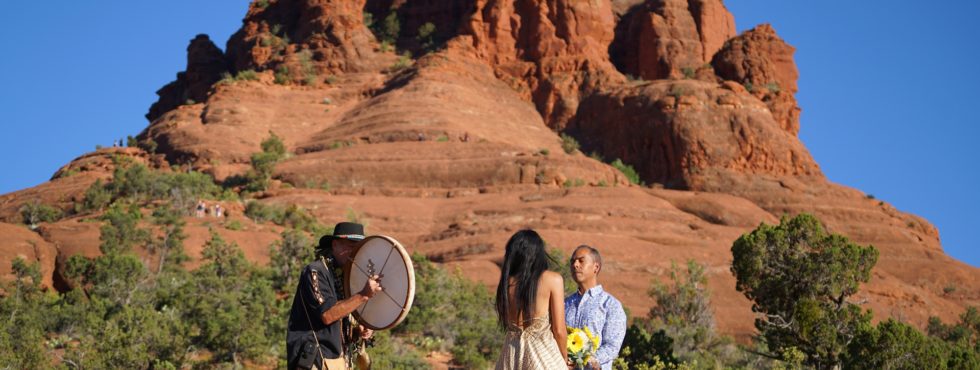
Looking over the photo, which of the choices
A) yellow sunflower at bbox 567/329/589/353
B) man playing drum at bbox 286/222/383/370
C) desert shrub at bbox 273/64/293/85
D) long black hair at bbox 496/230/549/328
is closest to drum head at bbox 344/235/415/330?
man playing drum at bbox 286/222/383/370

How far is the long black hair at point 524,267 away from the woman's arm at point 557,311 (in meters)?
0.11

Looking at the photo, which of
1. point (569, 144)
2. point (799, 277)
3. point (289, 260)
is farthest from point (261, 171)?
point (799, 277)

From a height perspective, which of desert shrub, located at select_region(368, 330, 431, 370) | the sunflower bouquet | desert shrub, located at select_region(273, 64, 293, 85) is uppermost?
desert shrub, located at select_region(273, 64, 293, 85)

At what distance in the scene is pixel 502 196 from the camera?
1841 inches

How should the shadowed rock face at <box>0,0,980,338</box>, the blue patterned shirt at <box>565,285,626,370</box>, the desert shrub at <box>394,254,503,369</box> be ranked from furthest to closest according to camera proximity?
the shadowed rock face at <box>0,0,980,338</box>
the desert shrub at <box>394,254,503,369</box>
the blue patterned shirt at <box>565,285,626,370</box>

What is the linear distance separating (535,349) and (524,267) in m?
0.57

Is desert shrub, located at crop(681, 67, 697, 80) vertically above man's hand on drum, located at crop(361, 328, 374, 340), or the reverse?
desert shrub, located at crop(681, 67, 697, 80)

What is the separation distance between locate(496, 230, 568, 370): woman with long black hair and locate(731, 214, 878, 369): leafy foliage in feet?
52.0

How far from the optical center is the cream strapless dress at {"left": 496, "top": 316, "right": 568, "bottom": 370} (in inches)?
297

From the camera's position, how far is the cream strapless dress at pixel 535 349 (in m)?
7.54

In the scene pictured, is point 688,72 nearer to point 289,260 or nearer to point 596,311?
point 289,260

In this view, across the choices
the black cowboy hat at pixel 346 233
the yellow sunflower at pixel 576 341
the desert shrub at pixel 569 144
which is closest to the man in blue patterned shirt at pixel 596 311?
the yellow sunflower at pixel 576 341

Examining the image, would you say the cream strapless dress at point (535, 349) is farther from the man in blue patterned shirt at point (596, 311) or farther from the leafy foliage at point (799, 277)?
the leafy foliage at point (799, 277)

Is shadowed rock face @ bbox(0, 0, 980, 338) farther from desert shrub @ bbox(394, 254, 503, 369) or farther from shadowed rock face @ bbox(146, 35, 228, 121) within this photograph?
desert shrub @ bbox(394, 254, 503, 369)
